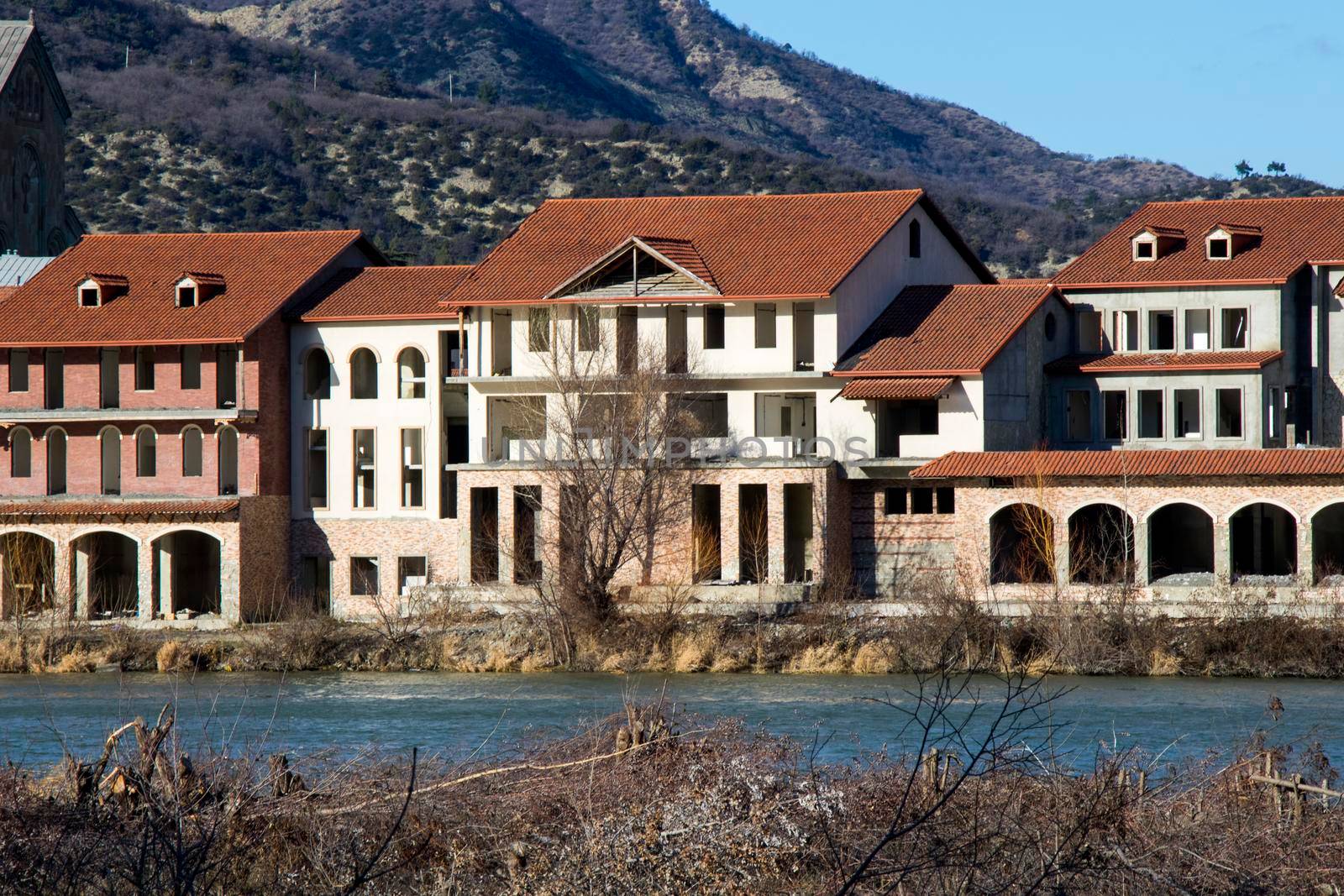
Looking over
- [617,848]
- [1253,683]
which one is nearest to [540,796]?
[617,848]

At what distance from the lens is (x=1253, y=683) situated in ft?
122

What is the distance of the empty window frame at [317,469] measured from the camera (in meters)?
51.1

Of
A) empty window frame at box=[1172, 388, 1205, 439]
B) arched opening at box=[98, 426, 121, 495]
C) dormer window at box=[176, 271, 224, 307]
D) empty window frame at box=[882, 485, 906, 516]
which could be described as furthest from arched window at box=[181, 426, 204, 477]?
empty window frame at box=[1172, 388, 1205, 439]

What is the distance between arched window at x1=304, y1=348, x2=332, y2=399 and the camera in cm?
5138

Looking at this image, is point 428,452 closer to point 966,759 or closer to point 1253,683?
point 1253,683

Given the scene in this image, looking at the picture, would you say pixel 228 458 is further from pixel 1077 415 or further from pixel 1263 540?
pixel 1263 540

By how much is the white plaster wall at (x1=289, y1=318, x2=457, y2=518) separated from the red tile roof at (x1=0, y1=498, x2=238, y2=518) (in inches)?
105

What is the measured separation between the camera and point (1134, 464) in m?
43.4

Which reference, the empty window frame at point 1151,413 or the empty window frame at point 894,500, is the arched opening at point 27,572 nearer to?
the empty window frame at point 894,500

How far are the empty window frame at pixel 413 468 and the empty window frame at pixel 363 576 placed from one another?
1.70 meters

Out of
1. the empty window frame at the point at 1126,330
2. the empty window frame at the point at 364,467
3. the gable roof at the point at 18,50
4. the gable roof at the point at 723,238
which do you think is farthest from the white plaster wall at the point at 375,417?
the gable roof at the point at 18,50

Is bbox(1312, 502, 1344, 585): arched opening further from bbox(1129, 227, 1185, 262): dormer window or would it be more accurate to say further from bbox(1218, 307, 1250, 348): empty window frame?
bbox(1129, 227, 1185, 262): dormer window

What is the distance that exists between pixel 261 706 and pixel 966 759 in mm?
14430

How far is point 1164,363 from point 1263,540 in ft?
17.1
